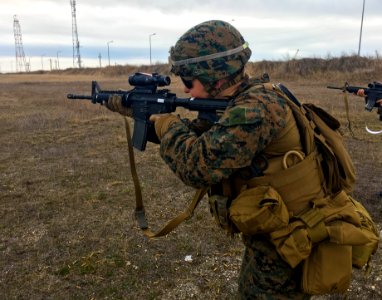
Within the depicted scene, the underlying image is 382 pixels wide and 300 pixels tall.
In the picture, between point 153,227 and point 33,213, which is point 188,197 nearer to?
point 153,227

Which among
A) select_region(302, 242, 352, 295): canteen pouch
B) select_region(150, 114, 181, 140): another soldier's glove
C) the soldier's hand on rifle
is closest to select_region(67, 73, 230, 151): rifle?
select_region(150, 114, 181, 140): another soldier's glove

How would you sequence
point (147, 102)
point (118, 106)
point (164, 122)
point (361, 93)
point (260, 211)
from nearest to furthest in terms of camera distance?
point (260, 211)
point (164, 122)
point (147, 102)
point (118, 106)
point (361, 93)

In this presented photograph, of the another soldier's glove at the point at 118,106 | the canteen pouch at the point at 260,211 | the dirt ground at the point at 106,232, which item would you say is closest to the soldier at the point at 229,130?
the canteen pouch at the point at 260,211

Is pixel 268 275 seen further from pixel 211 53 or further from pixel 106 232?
pixel 106 232

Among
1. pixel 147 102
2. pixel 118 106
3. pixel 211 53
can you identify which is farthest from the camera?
pixel 118 106

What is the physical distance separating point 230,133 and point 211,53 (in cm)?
50

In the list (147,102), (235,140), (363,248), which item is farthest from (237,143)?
(147,102)

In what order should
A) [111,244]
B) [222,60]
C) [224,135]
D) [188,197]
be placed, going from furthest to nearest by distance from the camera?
[188,197], [111,244], [222,60], [224,135]

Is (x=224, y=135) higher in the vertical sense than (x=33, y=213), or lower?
higher

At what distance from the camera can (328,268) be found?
2158 mm

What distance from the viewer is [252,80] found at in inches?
89.1

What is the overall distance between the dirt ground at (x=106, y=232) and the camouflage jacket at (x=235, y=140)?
2216 millimetres

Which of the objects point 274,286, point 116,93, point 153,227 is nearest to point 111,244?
point 153,227

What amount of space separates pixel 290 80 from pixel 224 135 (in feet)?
106
